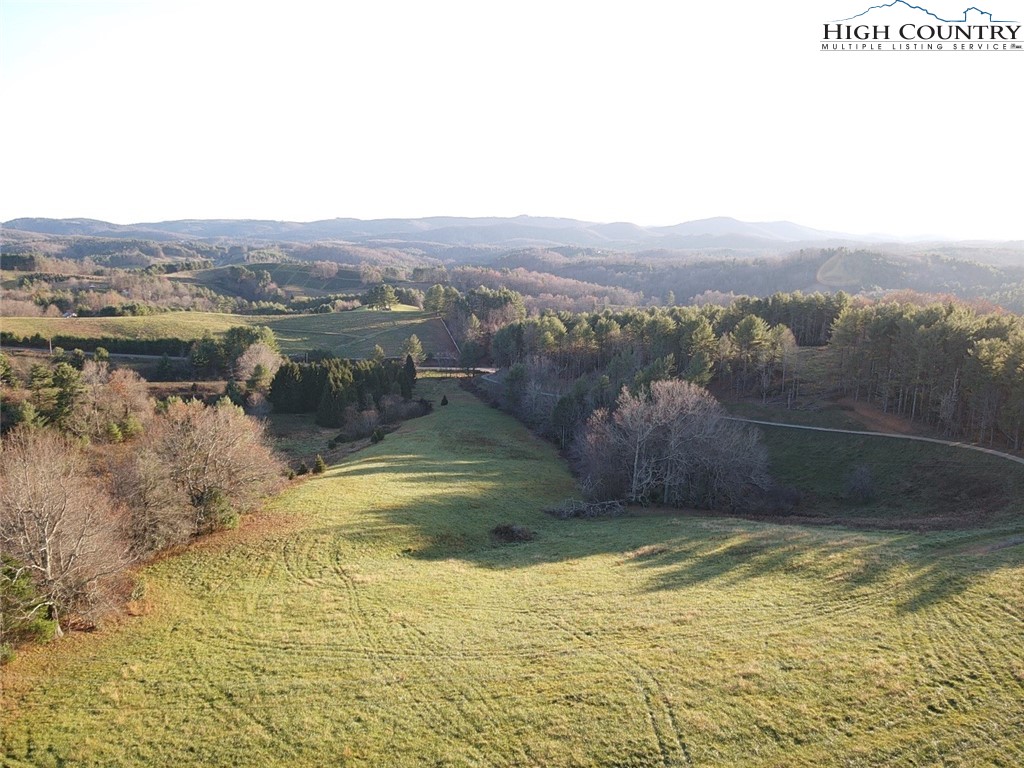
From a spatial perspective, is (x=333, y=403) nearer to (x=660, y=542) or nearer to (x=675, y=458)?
(x=675, y=458)

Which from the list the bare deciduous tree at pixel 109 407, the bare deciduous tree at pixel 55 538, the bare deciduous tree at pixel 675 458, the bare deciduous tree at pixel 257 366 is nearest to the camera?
the bare deciduous tree at pixel 55 538

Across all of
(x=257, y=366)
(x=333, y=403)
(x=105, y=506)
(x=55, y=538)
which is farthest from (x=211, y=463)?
(x=257, y=366)

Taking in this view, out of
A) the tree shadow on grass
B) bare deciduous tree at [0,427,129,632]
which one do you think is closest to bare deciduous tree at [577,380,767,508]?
the tree shadow on grass

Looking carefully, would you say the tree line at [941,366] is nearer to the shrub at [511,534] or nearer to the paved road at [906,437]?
the paved road at [906,437]

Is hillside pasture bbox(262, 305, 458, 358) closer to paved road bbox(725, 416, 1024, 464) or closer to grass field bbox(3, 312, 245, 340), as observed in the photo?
grass field bbox(3, 312, 245, 340)

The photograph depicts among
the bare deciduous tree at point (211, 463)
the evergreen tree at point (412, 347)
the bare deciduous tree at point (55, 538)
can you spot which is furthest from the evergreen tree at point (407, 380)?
the bare deciduous tree at point (55, 538)

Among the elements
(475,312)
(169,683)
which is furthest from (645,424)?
(475,312)
